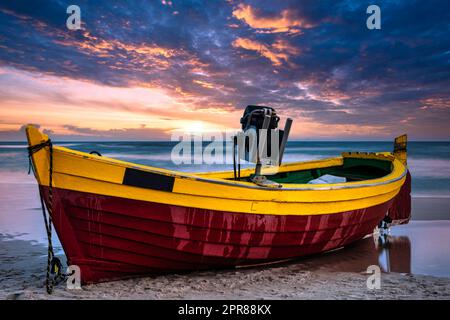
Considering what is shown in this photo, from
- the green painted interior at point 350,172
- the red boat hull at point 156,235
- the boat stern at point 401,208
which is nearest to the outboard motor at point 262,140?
the red boat hull at point 156,235

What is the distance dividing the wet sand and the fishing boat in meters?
0.19

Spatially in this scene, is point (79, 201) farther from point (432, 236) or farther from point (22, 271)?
point (432, 236)

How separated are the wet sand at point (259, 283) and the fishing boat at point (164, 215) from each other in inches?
7.5

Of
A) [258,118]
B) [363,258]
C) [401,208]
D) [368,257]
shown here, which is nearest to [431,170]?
[401,208]

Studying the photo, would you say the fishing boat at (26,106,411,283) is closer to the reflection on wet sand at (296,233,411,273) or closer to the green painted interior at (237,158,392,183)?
the reflection on wet sand at (296,233,411,273)

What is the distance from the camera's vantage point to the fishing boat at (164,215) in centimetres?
396

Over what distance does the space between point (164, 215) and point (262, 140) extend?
178 cm

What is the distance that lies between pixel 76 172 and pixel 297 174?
5874 millimetres

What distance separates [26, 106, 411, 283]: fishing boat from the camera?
3.96 metres

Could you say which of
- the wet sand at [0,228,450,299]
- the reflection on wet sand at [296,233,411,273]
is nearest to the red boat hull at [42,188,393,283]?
the wet sand at [0,228,450,299]

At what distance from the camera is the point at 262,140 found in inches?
194

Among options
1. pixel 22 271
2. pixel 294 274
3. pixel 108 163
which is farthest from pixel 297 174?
pixel 22 271

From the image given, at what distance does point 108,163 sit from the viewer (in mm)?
3949

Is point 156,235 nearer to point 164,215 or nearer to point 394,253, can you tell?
point 164,215
